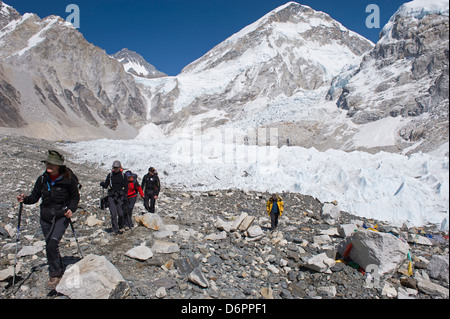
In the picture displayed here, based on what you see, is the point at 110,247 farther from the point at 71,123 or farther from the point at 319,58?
the point at 319,58

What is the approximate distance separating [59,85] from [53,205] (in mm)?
80624

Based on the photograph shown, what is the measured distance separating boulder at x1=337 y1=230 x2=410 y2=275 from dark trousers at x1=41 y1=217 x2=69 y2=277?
414 cm

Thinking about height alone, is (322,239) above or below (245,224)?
below

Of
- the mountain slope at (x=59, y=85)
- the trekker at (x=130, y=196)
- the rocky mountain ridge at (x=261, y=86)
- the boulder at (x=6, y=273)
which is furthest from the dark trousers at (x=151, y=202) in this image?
the mountain slope at (x=59, y=85)

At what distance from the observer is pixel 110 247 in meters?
5.21

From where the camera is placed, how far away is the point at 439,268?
301 centimetres

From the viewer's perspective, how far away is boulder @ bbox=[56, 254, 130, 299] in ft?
10.8

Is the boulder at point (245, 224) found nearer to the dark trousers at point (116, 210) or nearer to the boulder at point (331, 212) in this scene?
the dark trousers at point (116, 210)

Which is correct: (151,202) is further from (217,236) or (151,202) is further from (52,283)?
(52,283)

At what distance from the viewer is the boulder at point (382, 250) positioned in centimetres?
377

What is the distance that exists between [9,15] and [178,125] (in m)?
59.2

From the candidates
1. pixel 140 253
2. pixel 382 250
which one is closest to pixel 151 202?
pixel 140 253

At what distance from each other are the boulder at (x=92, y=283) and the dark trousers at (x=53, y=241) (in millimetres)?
377

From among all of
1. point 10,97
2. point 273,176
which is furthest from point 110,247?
point 10,97
